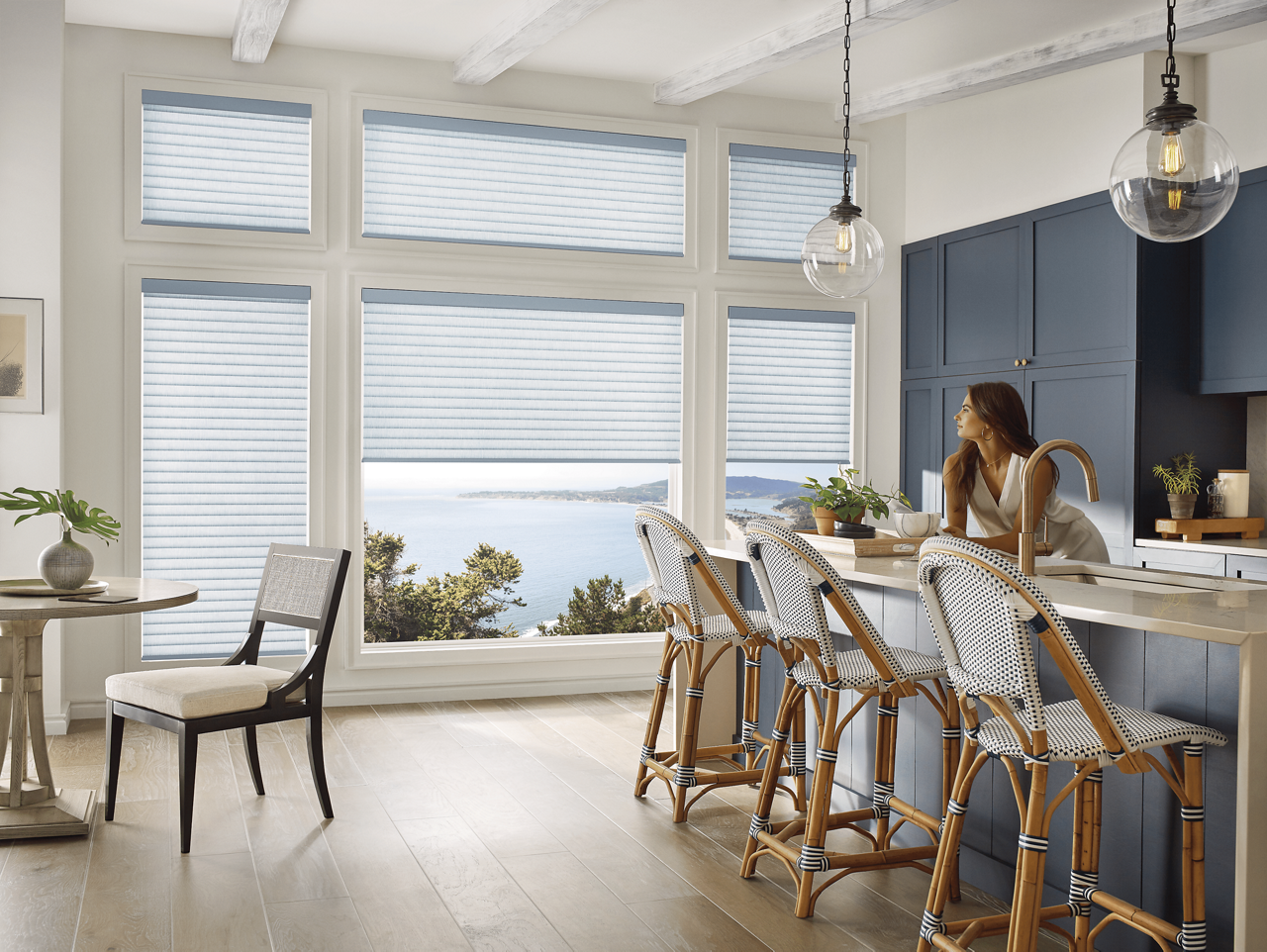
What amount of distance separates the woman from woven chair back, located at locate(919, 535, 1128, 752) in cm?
128

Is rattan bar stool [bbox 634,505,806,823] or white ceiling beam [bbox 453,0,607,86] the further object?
white ceiling beam [bbox 453,0,607,86]

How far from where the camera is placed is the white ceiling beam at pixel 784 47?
14.1ft

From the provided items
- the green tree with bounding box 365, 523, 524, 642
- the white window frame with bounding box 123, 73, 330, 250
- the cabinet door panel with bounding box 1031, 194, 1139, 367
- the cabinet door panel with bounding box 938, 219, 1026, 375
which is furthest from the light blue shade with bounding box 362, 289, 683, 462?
the green tree with bounding box 365, 523, 524, 642

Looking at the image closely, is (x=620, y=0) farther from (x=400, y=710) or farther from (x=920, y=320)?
(x=400, y=710)

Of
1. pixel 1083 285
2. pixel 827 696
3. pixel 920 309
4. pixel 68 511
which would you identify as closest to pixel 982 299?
pixel 920 309

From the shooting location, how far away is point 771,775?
126 inches

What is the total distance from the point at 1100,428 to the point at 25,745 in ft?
14.4

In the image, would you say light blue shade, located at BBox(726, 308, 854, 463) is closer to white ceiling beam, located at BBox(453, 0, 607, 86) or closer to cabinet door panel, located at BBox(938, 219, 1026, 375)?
cabinet door panel, located at BBox(938, 219, 1026, 375)

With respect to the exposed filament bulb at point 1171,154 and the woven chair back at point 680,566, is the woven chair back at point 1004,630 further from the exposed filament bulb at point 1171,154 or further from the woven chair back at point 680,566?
the woven chair back at point 680,566

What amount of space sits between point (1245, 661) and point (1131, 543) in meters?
2.93

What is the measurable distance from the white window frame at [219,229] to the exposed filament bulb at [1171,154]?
3.84 metres

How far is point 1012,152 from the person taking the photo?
220 inches

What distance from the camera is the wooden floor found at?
9.00 feet

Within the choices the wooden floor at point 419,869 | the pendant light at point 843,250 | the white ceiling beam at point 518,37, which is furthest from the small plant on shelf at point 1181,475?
the white ceiling beam at point 518,37
